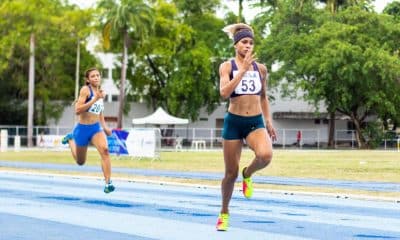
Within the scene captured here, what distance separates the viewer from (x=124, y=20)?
202ft

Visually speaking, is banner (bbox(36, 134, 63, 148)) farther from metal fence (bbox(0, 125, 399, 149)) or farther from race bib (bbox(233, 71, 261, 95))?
race bib (bbox(233, 71, 261, 95))

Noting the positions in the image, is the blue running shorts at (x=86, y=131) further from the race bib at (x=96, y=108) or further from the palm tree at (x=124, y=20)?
the palm tree at (x=124, y=20)

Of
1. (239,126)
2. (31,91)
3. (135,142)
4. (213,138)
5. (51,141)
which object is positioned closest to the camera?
(239,126)

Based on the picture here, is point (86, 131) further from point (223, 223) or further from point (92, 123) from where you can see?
point (223, 223)

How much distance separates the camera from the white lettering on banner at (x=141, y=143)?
3131 cm

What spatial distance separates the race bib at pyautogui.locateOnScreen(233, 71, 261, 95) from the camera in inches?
322

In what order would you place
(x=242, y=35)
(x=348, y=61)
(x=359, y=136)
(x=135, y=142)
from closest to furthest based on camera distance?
(x=242, y=35)
(x=135, y=142)
(x=348, y=61)
(x=359, y=136)

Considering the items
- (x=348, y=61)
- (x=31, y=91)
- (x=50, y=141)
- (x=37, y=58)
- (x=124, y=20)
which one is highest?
(x=124, y=20)

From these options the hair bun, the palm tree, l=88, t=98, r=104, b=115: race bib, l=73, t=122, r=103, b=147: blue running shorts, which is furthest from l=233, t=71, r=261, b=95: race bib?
the palm tree

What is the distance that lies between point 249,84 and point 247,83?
0.03 m

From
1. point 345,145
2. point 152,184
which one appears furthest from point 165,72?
point 152,184

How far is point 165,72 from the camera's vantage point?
71875 millimetres

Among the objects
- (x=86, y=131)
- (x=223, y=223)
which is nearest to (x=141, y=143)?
(x=86, y=131)

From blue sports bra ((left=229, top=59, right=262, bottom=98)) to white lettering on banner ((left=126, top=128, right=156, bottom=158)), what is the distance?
74.7 ft
